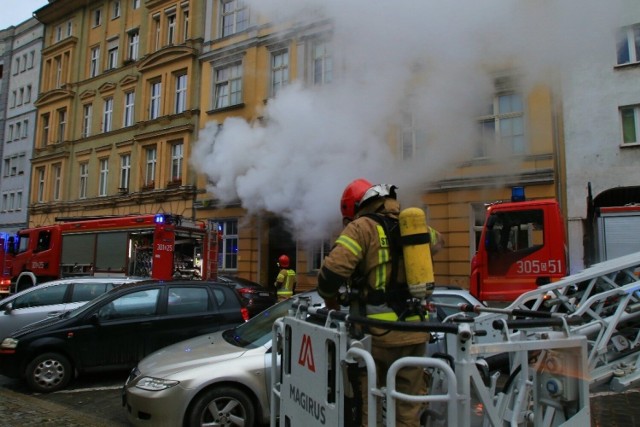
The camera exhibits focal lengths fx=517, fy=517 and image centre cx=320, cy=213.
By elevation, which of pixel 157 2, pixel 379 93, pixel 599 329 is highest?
pixel 157 2

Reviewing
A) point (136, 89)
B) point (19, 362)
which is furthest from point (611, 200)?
point (136, 89)

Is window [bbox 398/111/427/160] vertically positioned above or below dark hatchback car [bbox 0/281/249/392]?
above

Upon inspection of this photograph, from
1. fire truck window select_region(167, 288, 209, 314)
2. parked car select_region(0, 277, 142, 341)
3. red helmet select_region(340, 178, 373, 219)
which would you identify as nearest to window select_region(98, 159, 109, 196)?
parked car select_region(0, 277, 142, 341)

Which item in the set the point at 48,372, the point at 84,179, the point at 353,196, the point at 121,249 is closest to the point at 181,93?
the point at 84,179

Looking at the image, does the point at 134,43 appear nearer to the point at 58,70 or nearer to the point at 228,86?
the point at 58,70

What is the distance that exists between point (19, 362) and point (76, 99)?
23190 mm

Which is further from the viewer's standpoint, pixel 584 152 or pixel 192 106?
pixel 192 106

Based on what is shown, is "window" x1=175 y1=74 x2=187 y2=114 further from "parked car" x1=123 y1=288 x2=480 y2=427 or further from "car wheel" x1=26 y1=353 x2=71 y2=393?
"parked car" x1=123 y1=288 x2=480 y2=427

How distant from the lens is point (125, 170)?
76.4 feet

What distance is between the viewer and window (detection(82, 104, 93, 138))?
25.8 m

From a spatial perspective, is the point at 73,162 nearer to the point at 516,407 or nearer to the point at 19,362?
the point at 19,362

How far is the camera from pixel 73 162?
2603 centimetres

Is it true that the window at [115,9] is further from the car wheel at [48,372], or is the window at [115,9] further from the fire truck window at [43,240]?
the car wheel at [48,372]

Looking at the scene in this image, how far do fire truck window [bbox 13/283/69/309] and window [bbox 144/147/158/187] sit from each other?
1368cm
